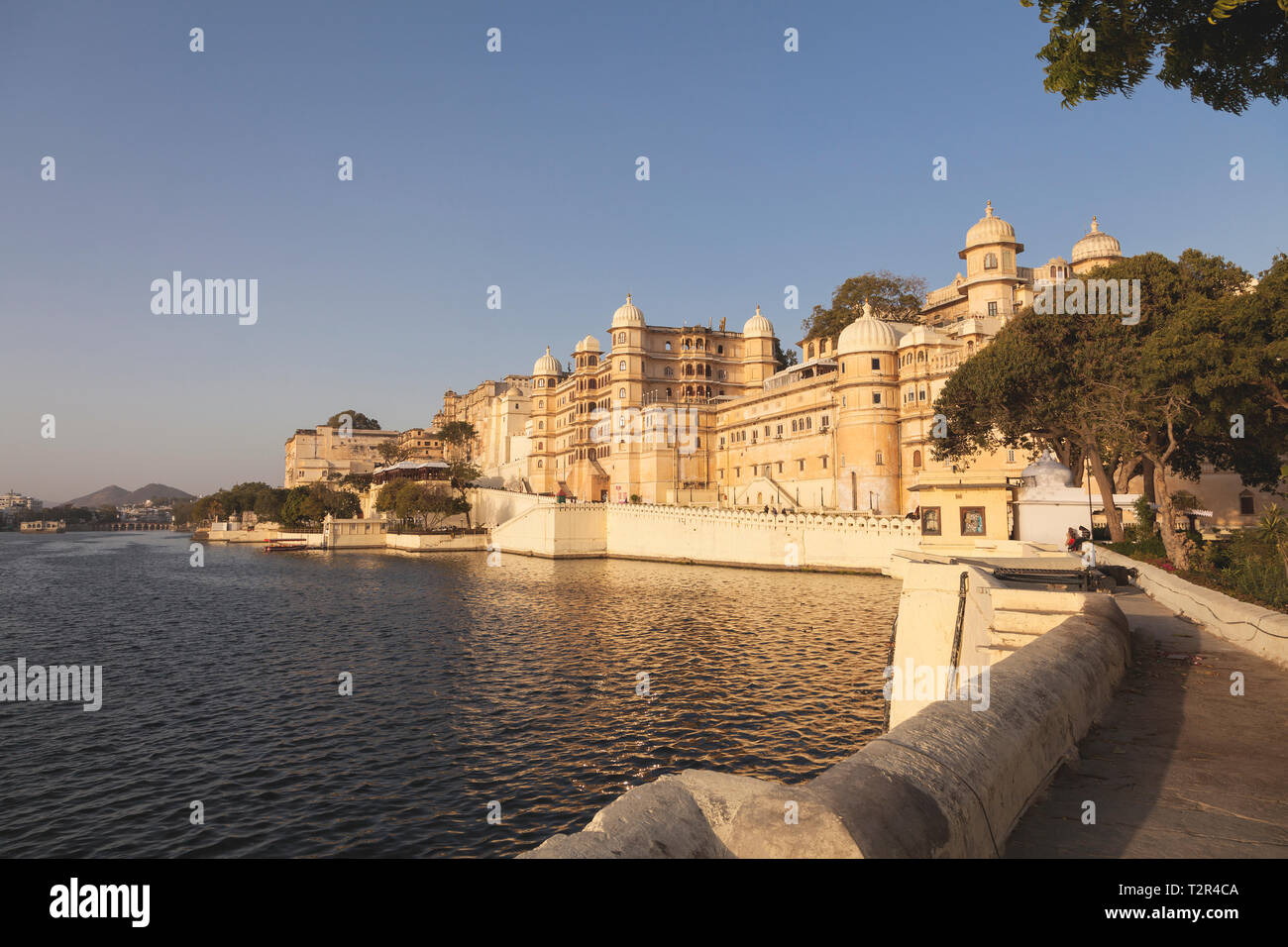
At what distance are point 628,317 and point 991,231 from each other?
40.4m

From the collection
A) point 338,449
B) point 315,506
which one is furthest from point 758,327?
point 338,449

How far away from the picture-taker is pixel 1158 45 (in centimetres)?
1215

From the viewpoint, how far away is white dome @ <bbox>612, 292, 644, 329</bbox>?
88.7 metres

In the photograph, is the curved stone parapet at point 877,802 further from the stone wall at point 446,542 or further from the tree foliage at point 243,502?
the tree foliage at point 243,502

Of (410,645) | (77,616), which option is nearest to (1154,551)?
(410,645)

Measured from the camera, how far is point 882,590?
44.8m

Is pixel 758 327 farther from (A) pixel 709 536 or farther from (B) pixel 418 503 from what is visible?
(B) pixel 418 503

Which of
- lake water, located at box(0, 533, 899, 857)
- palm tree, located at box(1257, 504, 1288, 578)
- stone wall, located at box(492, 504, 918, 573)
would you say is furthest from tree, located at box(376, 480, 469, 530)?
palm tree, located at box(1257, 504, 1288, 578)

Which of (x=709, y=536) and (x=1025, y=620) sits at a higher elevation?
(x=1025, y=620)

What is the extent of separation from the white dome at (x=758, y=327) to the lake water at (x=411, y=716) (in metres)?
55.7

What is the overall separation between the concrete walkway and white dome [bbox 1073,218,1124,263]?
6586cm

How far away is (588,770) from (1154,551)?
24975 millimetres

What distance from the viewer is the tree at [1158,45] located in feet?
38.5
